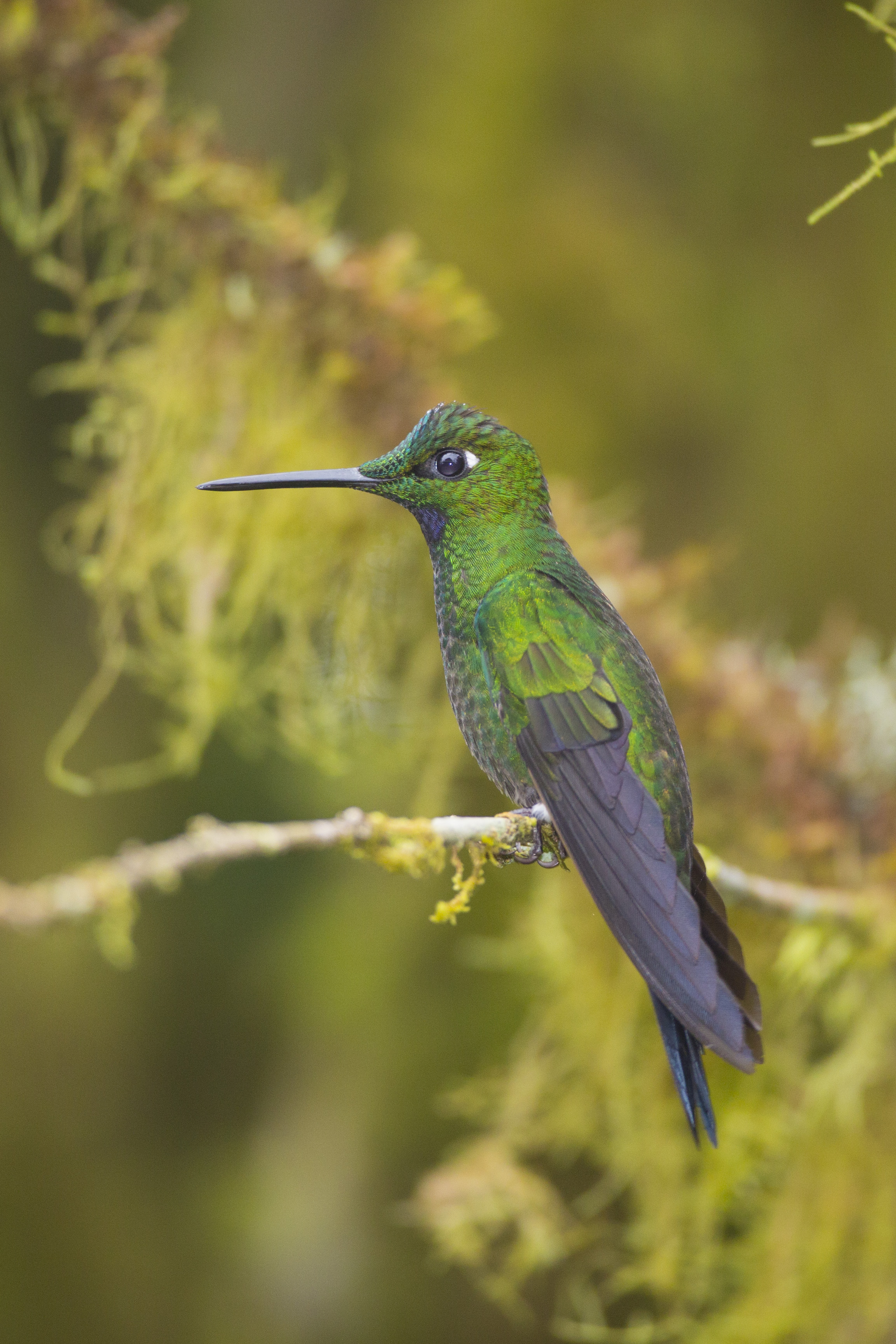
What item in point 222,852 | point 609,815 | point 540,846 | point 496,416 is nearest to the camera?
point 222,852

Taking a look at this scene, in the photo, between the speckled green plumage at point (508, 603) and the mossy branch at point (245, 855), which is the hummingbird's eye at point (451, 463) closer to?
the speckled green plumage at point (508, 603)

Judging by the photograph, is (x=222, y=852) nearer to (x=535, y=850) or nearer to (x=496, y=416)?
(x=535, y=850)

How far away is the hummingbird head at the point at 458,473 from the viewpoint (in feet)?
3.15

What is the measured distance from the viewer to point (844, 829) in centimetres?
179

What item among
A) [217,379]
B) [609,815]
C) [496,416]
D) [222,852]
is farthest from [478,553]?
[496,416]

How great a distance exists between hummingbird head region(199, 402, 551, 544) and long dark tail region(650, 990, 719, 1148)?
0.45 m

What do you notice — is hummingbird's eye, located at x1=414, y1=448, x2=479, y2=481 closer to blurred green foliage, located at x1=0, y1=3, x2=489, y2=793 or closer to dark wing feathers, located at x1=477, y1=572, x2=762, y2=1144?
dark wing feathers, located at x1=477, y1=572, x2=762, y2=1144

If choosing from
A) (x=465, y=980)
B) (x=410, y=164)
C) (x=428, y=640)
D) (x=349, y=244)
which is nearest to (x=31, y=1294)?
(x=465, y=980)

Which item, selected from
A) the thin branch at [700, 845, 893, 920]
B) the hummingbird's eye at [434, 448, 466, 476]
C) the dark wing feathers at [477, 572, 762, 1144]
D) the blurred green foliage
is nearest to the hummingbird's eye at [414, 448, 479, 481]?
the hummingbird's eye at [434, 448, 466, 476]

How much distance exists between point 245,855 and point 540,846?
0.28m

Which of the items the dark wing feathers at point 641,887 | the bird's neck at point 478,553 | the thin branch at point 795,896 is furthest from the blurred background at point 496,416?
the dark wing feathers at point 641,887

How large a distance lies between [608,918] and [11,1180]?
261cm

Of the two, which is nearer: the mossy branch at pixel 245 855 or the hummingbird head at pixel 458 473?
the mossy branch at pixel 245 855

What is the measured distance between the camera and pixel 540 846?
2.95ft
